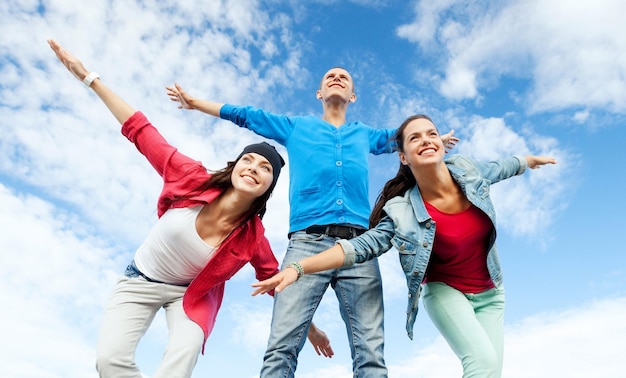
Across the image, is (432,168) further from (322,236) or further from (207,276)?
(207,276)

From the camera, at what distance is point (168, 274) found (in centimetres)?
471

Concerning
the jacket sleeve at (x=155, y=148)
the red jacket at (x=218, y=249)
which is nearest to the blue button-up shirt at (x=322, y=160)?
the red jacket at (x=218, y=249)

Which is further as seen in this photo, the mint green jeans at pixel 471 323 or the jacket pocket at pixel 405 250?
the jacket pocket at pixel 405 250

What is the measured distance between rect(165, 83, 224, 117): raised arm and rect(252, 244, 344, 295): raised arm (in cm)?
222

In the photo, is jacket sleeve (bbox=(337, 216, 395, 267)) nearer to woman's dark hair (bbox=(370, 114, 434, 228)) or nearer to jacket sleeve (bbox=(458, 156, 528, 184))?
woman's dark hair (bbox=(370, 114, 434, 228))

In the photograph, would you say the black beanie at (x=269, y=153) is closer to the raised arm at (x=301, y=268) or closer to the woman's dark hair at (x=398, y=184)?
the woman's dark hair at (x=398, y=184)

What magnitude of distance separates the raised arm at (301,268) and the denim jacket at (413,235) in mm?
78

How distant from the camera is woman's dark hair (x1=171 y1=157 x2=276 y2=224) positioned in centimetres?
481

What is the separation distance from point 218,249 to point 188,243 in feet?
0.86

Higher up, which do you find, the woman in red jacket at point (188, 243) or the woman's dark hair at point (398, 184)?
the woman's dark hair at point (398, 184)

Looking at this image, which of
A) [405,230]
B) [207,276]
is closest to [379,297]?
[405,230]

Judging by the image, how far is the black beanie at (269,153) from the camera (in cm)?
497

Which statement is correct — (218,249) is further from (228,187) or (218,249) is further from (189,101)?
Result: (189,101)

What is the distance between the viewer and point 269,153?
16.4ft
